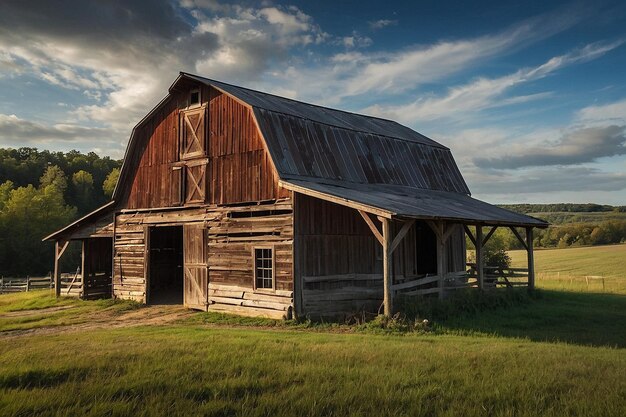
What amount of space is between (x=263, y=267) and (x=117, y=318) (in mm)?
5299

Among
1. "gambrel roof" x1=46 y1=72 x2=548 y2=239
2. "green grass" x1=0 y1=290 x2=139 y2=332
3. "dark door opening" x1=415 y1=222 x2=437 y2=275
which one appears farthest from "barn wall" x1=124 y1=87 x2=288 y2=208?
"dark door opening" x1=415 y1=222 x2=437 y2=275

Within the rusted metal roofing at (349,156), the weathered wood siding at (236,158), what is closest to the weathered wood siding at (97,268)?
the weathered wood siding at (236,158)

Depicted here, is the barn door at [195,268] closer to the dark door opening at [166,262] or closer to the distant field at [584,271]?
the dark door opening at [166,262]

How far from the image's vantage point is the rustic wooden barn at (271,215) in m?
15.7

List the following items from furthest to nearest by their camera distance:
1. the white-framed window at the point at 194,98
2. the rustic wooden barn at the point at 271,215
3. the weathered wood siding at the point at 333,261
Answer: the white-framed window at the point at 194,98, the rustic wooden barn at the point at 271,215, the weathered wood siding at the point at 333,261

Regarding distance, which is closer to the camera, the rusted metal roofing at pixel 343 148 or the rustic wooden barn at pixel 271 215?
the rustic wooden barn at pixel 271 215

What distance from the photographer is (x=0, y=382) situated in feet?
23.5

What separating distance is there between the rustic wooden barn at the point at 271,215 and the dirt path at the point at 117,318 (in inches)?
39.2

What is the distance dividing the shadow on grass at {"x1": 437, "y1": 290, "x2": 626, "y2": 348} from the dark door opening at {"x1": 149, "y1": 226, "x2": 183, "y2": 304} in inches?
482

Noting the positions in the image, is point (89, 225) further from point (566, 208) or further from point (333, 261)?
point (566, 208)

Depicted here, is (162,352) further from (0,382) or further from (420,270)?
(420,270)

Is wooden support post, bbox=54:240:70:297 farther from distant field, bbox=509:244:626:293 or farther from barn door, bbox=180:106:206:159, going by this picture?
distant field, bbox=509:244:626:293

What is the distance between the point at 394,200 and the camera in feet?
52.4

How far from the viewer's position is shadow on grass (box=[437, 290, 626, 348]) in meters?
13.4
